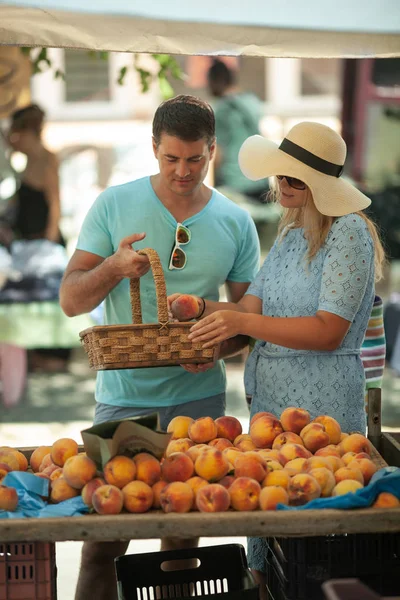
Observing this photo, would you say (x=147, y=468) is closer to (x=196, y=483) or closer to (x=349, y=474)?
(x=196, y=483)

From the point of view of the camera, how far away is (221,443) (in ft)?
8.61

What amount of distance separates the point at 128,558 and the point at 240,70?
8.77 meters

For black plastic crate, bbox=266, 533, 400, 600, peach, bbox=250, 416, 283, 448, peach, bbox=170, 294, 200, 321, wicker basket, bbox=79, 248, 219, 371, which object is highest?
peach, bbox=170, 294, 200, 321

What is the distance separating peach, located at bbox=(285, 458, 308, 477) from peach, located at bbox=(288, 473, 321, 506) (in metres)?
0.09

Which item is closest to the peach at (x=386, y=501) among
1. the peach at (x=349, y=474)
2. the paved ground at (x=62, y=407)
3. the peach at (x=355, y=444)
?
the peach at (x=349, y=474)

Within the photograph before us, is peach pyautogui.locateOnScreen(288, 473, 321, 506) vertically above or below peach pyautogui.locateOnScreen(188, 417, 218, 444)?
below

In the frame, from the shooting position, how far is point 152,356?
2.76 m

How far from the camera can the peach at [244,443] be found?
264 cm

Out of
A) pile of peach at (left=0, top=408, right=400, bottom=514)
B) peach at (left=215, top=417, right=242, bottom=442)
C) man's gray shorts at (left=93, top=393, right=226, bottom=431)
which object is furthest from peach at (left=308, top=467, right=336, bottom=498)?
man's gray shorts at (left=93, top=393, right=226, bottom=431)

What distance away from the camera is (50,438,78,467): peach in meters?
2.58

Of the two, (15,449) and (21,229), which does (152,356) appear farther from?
(21,229)

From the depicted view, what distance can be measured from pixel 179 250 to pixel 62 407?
450 cm

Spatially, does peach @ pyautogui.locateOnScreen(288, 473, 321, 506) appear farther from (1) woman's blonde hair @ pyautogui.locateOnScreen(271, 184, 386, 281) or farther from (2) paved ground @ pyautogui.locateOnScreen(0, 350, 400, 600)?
(2) paved ground @ pyautogui.locateOnScreen(0, 350, 400, 600)

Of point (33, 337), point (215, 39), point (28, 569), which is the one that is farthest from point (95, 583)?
point (33, 337)
